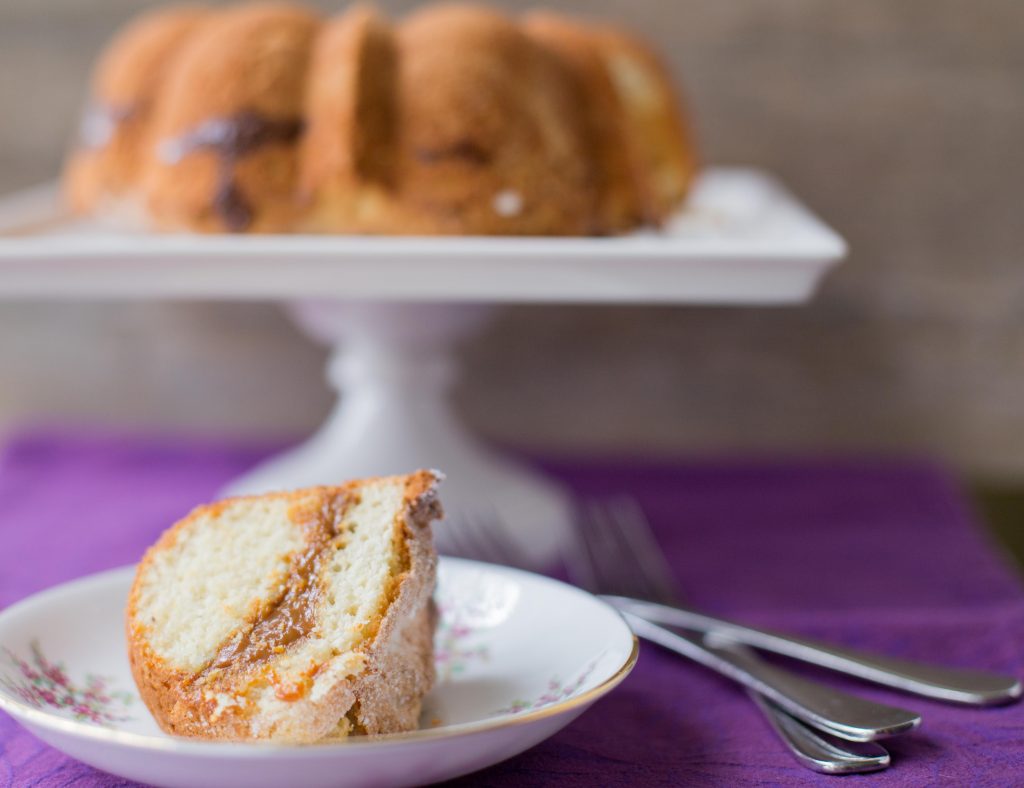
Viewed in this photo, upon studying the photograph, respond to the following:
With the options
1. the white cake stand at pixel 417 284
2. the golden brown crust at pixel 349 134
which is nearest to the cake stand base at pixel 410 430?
the white cake stand at pixel 417 284

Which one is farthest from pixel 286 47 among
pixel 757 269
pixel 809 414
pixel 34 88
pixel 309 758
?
pixel 809 414

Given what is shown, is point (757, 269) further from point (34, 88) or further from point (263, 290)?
point (34, 88)

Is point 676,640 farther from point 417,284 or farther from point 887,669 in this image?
point 417,284

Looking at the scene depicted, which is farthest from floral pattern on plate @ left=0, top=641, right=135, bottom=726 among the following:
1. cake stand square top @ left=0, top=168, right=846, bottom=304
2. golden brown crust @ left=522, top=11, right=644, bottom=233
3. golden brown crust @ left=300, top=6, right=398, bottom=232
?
golden brown crust @ left=522, top=11, right=644, bottom=233

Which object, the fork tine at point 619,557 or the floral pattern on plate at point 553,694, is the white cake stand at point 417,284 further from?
the floral pattern on plate at point 553,694

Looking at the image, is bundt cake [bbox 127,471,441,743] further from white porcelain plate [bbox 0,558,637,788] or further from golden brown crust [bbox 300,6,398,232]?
golden brown crust [bbox 300,6,398,232]

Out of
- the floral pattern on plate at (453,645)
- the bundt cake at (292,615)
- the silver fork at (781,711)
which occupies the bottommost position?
the silver fork at (781,711)
